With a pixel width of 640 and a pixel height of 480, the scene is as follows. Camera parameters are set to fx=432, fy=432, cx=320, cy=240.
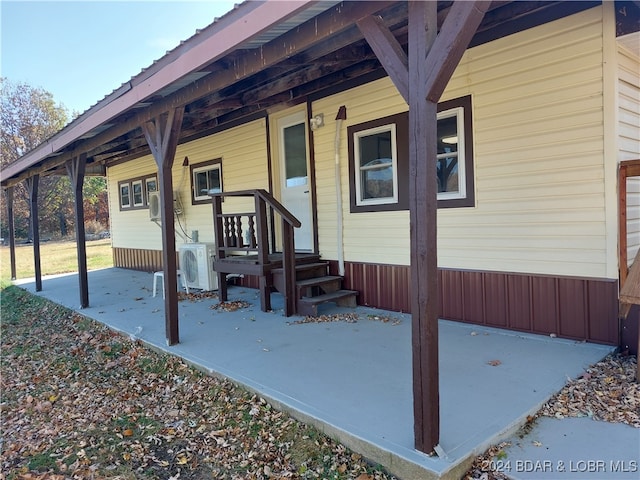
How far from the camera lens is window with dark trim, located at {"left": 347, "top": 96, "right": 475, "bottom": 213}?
434 cm

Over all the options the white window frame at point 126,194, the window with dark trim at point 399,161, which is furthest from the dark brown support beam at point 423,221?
the white window frame at point 126,194

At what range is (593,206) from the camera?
3568 mm

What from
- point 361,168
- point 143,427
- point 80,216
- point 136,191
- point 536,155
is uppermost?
point 136,191

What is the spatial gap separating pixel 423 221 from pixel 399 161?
116 inches

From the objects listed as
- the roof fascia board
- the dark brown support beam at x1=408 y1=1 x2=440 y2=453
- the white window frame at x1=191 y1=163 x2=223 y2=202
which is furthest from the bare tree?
the dark brown support beam at x1=408 y1=1 x2=440 y2=453

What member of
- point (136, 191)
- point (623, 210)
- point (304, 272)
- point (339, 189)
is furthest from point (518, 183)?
point (136, 191)

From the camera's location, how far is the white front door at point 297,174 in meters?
6.27

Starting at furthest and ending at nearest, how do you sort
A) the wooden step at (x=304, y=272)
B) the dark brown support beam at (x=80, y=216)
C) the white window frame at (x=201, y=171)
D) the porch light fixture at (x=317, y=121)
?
1. the white window frame at (x=201, y=171)
2. the dark brown support beam at (x=80, y=216)
3. the porch light fixture at (x=317, y=121)
4. the wooden step at (x=304, y=272)

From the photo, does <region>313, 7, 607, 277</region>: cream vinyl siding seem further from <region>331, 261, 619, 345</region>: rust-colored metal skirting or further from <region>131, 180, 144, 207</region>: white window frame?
<region>131, 180, 144, 207</region>: white window frame

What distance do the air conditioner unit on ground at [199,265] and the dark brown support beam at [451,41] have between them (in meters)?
5.62

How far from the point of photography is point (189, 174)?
8.49 meters

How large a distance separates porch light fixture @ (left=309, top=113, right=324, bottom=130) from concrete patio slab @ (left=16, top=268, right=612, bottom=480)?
2433mm

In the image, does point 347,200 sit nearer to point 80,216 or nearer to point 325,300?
point 325,300

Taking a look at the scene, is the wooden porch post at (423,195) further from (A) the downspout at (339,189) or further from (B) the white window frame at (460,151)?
(A) the downspout at (339,189)
